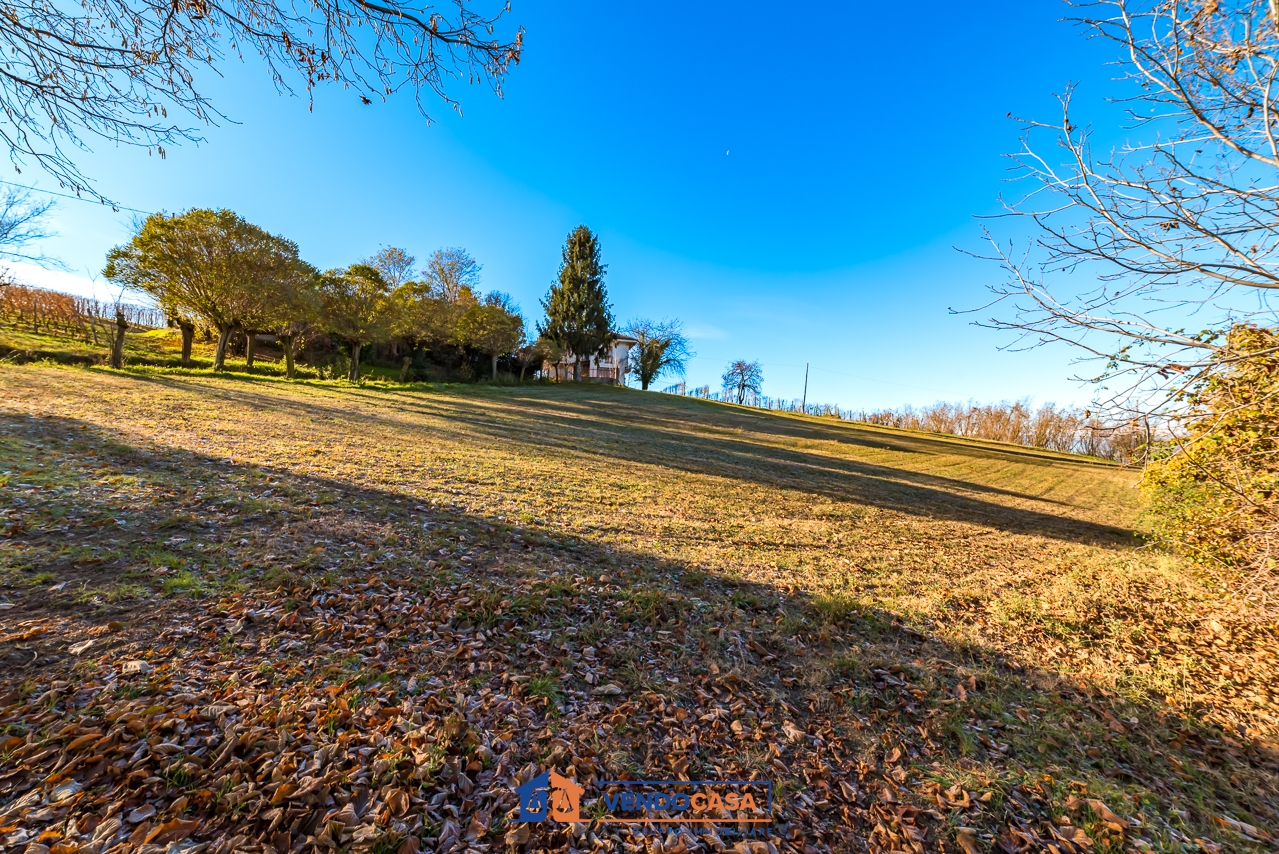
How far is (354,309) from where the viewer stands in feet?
81.3

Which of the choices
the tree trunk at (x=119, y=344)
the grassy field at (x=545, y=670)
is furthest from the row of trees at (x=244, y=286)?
the grassy field at (x=545, y=670)

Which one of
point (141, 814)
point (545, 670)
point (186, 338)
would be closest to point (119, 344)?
point (186, 338)

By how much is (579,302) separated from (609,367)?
39.3ft

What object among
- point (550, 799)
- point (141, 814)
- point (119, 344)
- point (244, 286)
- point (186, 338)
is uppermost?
point (244, 286)

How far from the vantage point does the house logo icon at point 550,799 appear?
2.42 m

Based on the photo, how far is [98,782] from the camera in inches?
85.2

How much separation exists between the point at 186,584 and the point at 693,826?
4.72 metres

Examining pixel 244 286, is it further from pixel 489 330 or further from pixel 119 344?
pixel 489 330

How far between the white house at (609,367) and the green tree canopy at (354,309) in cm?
2290

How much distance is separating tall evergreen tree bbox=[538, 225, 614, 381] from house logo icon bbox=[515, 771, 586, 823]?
42.5 metres

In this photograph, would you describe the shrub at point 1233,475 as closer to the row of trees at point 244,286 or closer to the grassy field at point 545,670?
the grassy field at point 545,670

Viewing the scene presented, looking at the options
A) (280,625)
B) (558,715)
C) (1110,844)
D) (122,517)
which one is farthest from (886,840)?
(122,517)

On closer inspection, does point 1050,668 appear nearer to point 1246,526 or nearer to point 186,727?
point 1246,526

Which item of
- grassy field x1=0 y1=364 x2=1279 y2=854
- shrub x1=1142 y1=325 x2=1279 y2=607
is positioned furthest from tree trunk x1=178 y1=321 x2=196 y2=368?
shrub x1=1142 y1=325 x2=1279 y2=607
